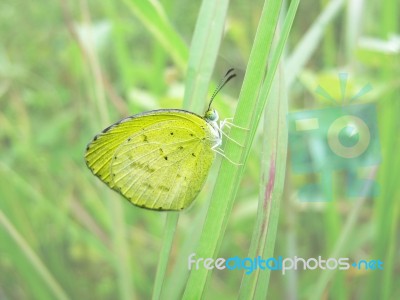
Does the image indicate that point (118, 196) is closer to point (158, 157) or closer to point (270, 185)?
point (158, 157)

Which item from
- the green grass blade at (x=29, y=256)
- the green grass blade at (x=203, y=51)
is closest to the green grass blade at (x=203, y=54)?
the green grass blade at (x=203, y=51)

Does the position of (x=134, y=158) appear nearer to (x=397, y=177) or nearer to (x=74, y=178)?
(x=397, y=177)

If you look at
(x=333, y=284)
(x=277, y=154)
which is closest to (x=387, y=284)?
(x=333, y=284)

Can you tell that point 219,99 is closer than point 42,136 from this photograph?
Yes

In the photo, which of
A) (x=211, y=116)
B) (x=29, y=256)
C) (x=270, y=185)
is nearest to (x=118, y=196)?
(x=29, y=256)

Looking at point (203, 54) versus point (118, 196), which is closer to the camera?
point (203, 54)

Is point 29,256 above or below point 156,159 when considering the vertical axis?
below

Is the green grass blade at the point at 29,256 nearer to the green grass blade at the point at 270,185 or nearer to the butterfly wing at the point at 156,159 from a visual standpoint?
the butterfly wing at the point at 156,159
